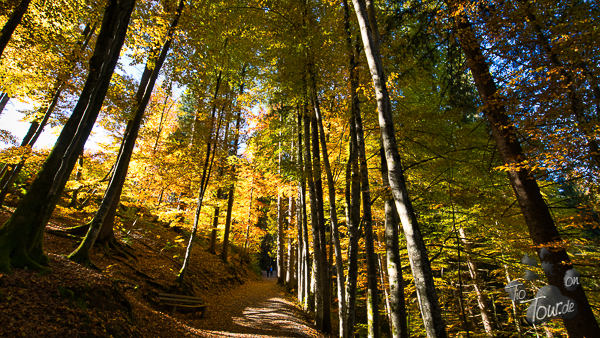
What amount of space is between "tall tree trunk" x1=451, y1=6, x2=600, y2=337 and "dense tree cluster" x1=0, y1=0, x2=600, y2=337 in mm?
26

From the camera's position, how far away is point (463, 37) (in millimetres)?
5379

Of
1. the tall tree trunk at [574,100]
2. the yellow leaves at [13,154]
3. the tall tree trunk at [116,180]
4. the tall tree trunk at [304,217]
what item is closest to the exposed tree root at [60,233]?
the tall tree trunk at [116,180]

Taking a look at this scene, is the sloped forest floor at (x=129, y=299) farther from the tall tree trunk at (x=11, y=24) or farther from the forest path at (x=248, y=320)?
the tall tree trunk at (x=11, y=24)

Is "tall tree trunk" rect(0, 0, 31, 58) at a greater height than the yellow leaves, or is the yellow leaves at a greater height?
"tall tree trunk" rect(0, 0, 31, 58)

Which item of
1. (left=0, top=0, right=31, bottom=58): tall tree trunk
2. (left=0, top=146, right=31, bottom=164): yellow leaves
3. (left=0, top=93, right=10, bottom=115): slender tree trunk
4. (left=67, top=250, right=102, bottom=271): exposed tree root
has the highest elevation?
(left=0, top=93, right=10, bottom=115): slender tree trunk

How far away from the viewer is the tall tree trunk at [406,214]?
3.07 metres

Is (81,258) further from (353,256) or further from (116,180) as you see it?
(353,256)

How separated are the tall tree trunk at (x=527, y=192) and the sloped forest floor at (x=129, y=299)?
5.59m

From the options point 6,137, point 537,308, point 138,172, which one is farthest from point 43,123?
point 537,308

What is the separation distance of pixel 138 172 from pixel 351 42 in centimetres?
1020

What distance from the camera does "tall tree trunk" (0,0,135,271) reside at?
3799 millimetres

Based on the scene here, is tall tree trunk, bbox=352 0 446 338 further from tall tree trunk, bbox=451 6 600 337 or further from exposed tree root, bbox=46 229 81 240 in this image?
exposed tree root, bbox=46 229 81 240

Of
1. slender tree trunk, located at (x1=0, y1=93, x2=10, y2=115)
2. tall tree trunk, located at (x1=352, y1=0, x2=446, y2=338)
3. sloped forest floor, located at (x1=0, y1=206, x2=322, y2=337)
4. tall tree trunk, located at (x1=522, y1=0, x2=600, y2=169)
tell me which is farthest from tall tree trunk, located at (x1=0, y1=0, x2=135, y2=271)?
slender tree trunk, located at (x1=0, y1=93, x2=10, y2=115)

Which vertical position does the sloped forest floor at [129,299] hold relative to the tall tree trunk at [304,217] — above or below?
below
